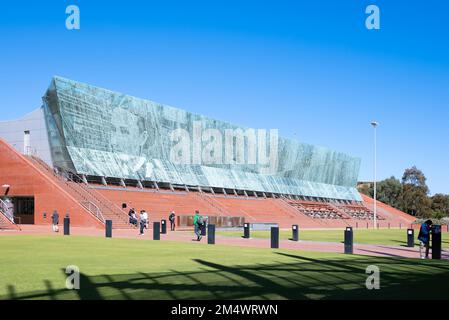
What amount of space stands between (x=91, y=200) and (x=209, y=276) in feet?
108

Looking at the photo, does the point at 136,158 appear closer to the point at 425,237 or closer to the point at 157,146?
the point at 157,146

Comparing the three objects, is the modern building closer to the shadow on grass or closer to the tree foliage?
the shadow on grass

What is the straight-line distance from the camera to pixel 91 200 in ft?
142

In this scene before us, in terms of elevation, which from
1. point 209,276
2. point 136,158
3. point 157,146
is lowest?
point 209,276

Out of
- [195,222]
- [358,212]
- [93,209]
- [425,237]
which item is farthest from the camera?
[358,212]

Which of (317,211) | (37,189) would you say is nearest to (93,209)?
(37,189)

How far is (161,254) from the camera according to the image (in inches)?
725

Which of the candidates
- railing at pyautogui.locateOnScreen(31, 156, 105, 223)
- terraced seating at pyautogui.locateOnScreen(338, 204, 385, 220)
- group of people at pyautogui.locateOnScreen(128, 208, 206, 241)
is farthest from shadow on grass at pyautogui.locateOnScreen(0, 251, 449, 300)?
terraced seating at pyautogui.locateOnScreen(338, 204, 385, 220)

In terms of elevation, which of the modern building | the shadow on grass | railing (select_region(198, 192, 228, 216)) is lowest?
railing (select_region(198, 192, 228, 216))

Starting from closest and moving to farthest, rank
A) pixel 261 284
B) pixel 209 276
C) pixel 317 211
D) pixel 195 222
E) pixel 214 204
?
pixel 261 284, pixel 209 276, pixel 195 222, pixel 214 204, pixel 317 211

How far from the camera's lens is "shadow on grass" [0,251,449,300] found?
9781 millimetres

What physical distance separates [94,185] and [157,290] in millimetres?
40092

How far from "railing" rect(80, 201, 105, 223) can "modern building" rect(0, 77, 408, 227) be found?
13 cm
